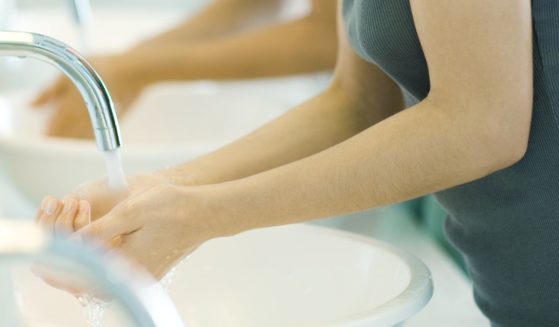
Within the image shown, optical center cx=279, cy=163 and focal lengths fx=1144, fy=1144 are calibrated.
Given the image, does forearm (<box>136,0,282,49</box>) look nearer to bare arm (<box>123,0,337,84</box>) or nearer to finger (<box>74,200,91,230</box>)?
Answer: bare arm (<box>123,0,337,84</box>)

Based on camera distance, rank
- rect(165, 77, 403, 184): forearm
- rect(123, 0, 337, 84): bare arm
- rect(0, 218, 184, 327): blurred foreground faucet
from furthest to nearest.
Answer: rect(123, 0, 337, 84): bare arm → rect(165, 77, 403, 184): forearm → rect(0, 218, 184, 327): blurred foreground faucet

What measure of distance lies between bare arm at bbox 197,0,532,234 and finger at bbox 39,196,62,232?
16 centimetres

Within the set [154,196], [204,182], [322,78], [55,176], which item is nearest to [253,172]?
[204,182]

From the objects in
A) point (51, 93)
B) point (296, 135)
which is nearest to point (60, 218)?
point (296, 135)

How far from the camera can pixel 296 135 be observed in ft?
3.61

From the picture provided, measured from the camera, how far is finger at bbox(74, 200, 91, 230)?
0.95m

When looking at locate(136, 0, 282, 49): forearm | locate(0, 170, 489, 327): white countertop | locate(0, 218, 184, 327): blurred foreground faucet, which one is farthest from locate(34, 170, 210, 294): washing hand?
locate(136, 0, 282, 49): forearm

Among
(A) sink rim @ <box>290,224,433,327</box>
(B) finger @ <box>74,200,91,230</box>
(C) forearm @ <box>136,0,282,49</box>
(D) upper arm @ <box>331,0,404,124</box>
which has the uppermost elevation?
(C) forearm @ <box>136,0,282,49</box>

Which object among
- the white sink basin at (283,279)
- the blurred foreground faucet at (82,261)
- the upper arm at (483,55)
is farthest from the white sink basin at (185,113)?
the blurred foreground faucet at (82,261)

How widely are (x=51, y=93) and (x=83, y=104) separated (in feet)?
0.28

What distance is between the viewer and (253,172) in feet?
3.48

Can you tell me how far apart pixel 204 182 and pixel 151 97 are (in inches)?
33.1

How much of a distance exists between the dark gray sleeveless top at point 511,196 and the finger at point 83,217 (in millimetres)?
268

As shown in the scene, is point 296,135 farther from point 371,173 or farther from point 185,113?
point 185,113
